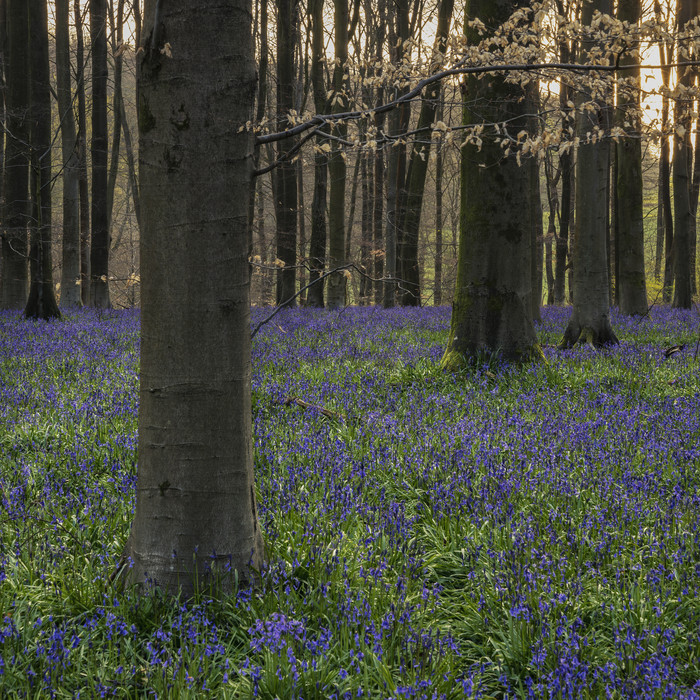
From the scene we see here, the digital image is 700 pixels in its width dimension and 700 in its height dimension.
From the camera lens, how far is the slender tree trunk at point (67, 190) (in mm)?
15938

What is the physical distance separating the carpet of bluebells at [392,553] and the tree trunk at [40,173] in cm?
725

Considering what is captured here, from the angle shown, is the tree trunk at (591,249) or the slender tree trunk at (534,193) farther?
the tree trunk at (591,249)

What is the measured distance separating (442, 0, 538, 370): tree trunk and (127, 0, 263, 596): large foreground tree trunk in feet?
17.1

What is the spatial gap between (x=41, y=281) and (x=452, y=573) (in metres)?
12.4

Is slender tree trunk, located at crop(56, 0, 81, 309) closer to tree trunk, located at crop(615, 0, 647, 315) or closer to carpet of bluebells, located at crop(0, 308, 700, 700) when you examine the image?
carpet of bluebells, located at crop(0, 308, 700, 700)

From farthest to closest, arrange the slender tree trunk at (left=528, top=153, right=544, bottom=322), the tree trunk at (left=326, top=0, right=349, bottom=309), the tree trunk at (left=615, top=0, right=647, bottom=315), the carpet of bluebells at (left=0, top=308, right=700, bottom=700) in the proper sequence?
1. the tree trunk at (left=326, top=0, right=349, bottom=309)
2. the tree trunk at (left=615, top=0, right=647, bottom=315)
3. the slender tree trunk at (left=528, top=153, right=544, bottom=322)
4. the carpet of bluebells at (left=0, top=308, right=700, bottom=700)

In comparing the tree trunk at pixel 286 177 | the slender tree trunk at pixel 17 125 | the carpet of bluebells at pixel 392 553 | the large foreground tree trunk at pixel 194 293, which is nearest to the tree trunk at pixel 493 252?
the carpet of bluebells at pixel 392 553

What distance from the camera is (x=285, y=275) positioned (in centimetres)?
1766

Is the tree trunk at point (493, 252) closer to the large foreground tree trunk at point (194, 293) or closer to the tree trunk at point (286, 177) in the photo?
the large foreground tree trunk at point (194, 293)

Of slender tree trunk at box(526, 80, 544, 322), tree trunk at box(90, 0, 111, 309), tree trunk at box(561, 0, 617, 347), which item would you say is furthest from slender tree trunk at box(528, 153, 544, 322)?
Answer: tree trunk at box(90, 0, 111, 309)

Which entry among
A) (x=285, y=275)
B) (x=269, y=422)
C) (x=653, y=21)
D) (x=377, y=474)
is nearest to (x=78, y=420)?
(x=269, y=422)

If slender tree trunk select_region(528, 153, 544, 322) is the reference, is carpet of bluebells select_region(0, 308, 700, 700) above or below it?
below

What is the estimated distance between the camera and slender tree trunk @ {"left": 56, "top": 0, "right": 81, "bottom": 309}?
15.9 meters

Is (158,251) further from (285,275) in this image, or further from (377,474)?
(285,275)
